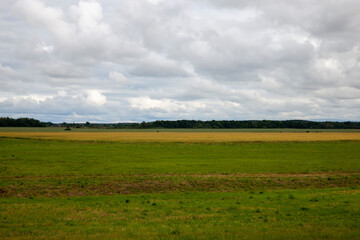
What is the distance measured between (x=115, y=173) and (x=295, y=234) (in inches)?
891

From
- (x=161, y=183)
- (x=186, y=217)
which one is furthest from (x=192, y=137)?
(x=186, y=217)

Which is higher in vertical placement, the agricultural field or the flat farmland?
the flat farmland

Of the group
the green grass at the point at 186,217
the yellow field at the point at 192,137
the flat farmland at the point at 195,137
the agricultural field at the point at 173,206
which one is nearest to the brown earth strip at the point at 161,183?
the agricultural field at the point at 173,206

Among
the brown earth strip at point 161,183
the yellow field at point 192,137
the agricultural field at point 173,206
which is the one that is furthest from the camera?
the yellow field at point 192,137

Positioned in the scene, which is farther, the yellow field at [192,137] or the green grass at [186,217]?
the yellow field at [192,137]

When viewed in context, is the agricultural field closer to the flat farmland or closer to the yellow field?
the flat farmland

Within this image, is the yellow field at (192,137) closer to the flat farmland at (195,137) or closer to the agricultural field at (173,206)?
the flat farmland at (195,137)

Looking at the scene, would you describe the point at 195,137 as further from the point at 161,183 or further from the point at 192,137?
the point at 161,183

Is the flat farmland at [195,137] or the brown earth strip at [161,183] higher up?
the flat farmland at [195,137]

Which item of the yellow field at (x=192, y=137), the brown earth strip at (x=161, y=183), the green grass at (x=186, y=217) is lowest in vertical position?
the brown earth strip at (x=161, y=183)

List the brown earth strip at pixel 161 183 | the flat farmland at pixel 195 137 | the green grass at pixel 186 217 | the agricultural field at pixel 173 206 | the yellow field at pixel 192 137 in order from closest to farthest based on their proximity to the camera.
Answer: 1. the green grass at pixel 186 217
2. the agricultural field at pixel 173 206
3. the brown earth strip at pixel 161 183
4. the flat farmland at pixel 195 137
5. the yellow field at pixel 192 137

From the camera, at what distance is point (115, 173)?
31406mm

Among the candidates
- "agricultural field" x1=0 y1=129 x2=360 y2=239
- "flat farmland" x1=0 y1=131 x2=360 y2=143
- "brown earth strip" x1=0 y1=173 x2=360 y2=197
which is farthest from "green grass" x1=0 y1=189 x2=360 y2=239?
"flat farmland" x1=0 y1=131 x2=360 y2=143

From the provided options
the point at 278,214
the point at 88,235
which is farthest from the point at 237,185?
the point at 88,235
